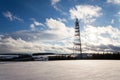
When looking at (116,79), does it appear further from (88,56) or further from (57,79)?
(88,56)

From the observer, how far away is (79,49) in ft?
146

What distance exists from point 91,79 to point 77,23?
118 feet

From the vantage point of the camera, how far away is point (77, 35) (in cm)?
4525

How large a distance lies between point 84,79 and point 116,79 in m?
1.75

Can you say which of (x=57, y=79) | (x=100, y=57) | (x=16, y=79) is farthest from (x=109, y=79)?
(x=100, y=57)

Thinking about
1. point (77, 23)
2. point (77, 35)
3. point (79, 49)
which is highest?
point (77, 23)

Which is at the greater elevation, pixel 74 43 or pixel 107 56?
pixel 74 43

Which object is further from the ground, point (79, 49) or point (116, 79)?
point (79, 49)

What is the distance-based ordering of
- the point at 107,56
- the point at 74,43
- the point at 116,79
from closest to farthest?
the point at 116,79, the point at 107,56, the point at 74,43

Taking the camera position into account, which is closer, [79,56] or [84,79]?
[84,79]

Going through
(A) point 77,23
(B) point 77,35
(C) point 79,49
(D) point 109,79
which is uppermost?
(A) point 77,23

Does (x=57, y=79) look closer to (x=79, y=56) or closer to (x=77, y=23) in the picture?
(x=79, y=56)

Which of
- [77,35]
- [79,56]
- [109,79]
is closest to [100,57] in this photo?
[79,56]

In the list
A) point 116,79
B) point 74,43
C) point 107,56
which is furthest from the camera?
point 74,43
